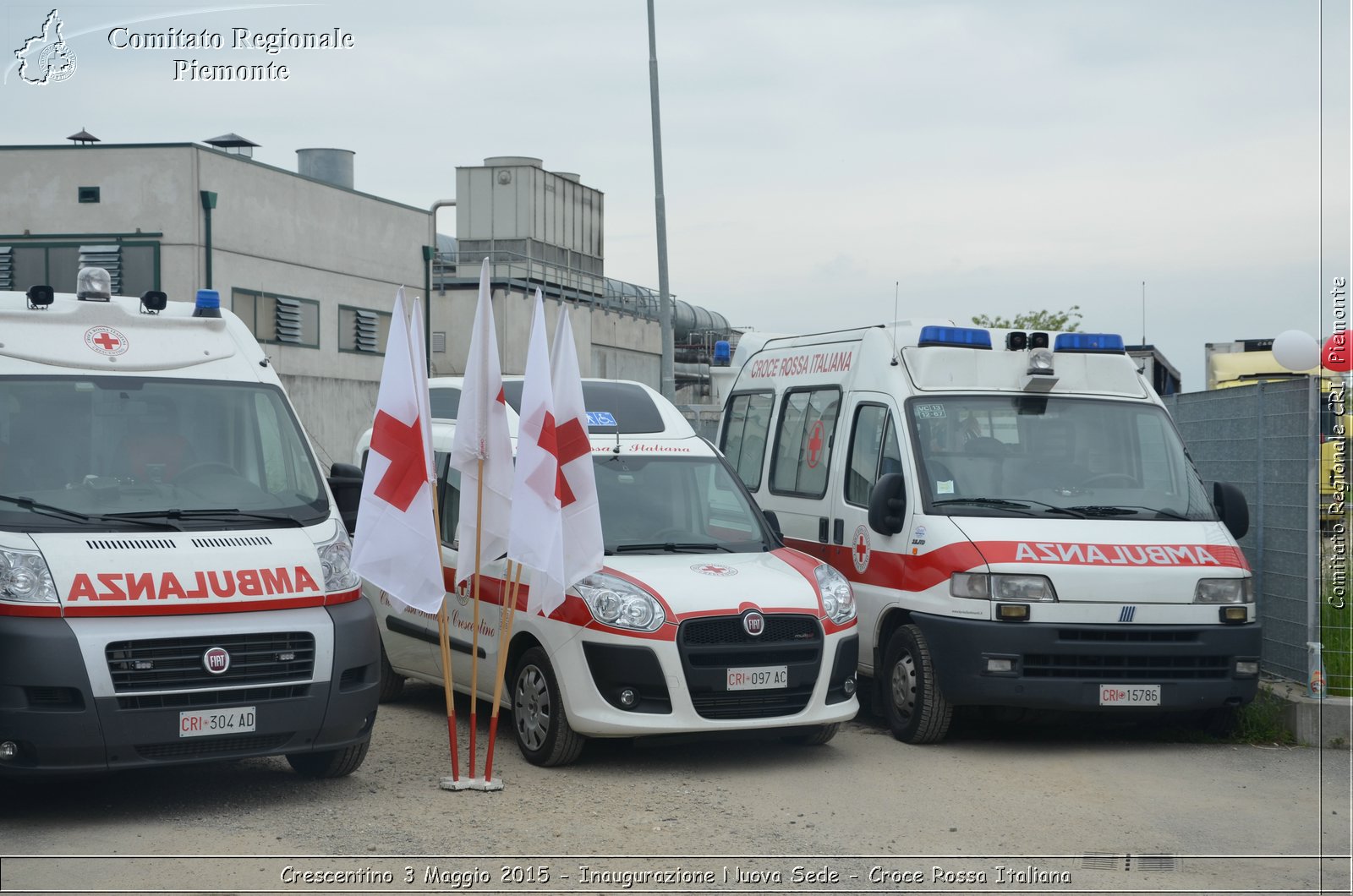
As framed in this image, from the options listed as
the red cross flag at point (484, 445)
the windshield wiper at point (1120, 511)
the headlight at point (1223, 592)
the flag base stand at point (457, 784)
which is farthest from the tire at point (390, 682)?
the headlight at point (1223, 592)

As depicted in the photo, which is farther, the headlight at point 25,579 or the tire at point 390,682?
the tire at point 390,682

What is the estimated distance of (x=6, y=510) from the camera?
721 centimetres

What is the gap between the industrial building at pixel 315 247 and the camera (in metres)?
28.4

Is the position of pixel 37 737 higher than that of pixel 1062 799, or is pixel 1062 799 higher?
pixel 37 737

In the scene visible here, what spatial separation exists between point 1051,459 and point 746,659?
2.71 m

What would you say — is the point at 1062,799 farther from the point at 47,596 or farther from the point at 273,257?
the point at 273,257

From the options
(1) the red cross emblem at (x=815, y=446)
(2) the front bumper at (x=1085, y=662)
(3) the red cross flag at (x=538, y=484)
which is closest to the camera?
(3) the red cross flag at (x=538, y=484)

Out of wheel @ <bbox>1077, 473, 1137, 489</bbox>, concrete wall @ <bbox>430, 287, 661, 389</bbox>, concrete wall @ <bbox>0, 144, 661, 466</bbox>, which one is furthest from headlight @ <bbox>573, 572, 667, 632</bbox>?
concrete wall @ <bbox>430, 287, 661, 389</bbox>

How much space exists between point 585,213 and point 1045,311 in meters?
13.7

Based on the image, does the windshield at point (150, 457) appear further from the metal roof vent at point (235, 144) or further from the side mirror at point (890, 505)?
the metal roof vent at point (235, 144)

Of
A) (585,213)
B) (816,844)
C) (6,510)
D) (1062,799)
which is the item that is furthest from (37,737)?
(585,213)

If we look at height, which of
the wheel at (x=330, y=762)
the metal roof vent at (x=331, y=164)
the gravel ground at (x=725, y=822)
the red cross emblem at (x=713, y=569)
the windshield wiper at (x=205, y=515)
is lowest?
the gravel ground at (x=725, y=822)

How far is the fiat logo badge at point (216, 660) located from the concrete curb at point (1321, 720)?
6.37 meters

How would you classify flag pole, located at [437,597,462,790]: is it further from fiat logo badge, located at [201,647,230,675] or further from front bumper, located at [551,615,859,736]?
fiat logo badge, located at [201,647,230,675]
